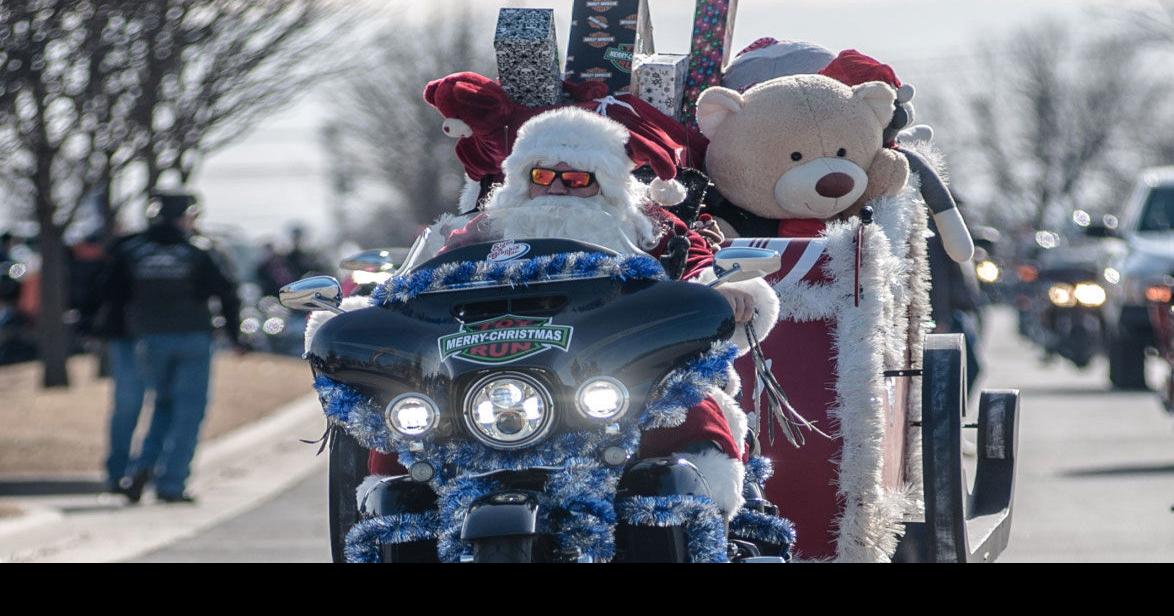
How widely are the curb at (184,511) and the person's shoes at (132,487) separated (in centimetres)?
7

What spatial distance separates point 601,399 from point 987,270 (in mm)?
8876

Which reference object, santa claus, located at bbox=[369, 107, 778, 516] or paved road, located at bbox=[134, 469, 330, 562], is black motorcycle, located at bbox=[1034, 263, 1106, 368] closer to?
paved road, located at bbox=[134, 469, 330, 562]

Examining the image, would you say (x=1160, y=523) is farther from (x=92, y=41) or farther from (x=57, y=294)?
(x=57, y=294)

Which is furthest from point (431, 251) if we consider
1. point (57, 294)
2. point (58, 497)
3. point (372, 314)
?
point (57, 294)

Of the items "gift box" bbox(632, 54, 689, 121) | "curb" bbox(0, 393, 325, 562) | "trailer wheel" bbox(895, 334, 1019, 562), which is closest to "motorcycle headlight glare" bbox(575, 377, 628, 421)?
"trailer wheel" bbox(895, 334, 1019, 562)

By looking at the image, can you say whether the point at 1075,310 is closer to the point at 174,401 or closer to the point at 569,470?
the point at 174,401

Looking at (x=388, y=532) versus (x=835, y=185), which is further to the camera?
(x=835, y=185)

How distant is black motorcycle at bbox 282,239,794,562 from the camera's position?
436 cm

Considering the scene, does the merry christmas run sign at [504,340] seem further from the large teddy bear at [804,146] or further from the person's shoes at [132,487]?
the person's shoes at [132,487]

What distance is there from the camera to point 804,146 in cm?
666

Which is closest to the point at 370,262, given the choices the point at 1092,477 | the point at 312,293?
the point at 312,293

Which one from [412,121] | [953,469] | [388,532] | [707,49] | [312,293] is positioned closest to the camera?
[388,532]

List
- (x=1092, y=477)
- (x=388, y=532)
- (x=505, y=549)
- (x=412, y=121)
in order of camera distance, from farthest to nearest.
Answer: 1. (x=412, y=121)
2. (x=1092, y=477)
3. (x=388, y=532)
4. (x=505, y=549)

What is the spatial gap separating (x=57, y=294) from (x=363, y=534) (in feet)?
45.4
